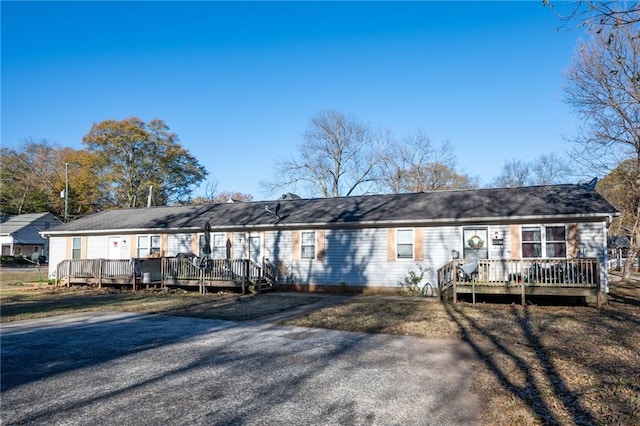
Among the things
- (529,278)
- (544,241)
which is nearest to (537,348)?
(529,278)

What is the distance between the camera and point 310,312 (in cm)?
1135

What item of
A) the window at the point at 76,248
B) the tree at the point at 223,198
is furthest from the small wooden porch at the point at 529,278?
the tree at the point at 223,198

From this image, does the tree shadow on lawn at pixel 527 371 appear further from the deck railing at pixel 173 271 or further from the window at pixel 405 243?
the deck railing at pixel 173 271

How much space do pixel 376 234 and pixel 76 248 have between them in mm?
14839

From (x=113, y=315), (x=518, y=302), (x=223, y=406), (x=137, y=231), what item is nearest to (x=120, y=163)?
(x=137, y=231)

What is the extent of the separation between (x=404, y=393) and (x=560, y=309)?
8.51 m

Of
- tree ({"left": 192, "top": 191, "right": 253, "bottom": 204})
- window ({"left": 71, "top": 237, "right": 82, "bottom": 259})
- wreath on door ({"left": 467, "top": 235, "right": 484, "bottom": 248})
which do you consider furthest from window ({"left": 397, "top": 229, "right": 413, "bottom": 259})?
tree ({"left": 192, "top": 191, "right": 253, "bottom": 204})

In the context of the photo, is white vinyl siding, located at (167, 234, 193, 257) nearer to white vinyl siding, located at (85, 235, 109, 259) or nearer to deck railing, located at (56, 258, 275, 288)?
deck railing, located at (56, 258, 275, 288)

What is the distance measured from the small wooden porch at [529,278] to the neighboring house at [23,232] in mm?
48479

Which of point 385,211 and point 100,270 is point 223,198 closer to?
point 100,270

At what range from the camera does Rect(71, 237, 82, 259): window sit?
21.0m

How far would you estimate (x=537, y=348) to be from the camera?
712 centimetres

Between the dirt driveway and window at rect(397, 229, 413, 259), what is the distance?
289 inches

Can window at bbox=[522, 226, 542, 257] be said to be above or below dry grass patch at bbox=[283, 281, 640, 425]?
above
